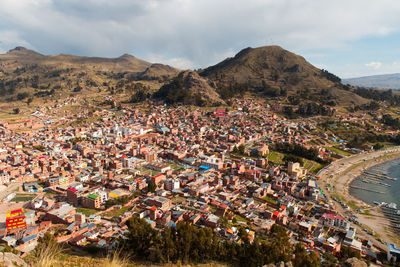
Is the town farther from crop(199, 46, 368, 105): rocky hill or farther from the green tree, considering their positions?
crop(199, 46, 368, 105): rocky hill

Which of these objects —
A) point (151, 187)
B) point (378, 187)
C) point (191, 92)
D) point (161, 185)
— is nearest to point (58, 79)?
point (191, 92)

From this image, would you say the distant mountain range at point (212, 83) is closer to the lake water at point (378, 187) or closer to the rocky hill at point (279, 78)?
the rocky hill at point (279, 78)

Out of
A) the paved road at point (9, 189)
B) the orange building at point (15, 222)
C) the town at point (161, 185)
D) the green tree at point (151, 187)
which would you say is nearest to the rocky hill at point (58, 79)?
the town at point (161, 185)

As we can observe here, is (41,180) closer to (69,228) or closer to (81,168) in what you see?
(81,168)

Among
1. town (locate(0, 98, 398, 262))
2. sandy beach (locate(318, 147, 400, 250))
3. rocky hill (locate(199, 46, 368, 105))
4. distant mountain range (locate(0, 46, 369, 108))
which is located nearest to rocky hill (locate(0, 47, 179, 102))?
distant mountain range (locate(0, 46, 369, 108))

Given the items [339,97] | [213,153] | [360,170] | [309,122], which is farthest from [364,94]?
[213,153]

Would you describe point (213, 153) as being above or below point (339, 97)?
below
